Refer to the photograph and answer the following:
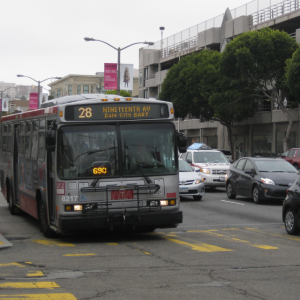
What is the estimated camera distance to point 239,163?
21.5 meters

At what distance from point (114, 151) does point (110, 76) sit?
26.1m

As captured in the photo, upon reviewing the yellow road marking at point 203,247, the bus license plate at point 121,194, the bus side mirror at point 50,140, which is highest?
the bus side mirror at point 50,140

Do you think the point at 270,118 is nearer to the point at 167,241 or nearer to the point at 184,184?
the point at 184,184

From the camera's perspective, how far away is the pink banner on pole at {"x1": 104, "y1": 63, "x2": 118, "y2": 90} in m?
35.8

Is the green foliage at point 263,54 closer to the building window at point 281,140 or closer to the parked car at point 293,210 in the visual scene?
the building window at point 281,140

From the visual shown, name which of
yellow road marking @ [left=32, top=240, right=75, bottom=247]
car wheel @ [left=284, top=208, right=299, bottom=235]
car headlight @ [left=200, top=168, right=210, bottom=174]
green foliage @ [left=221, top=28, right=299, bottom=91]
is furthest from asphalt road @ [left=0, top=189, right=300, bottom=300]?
green foliage @ [left=221, top=28, right=299, bottom=91]

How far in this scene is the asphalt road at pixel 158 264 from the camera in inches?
266

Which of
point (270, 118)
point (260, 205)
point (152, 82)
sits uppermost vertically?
point (152, 82)

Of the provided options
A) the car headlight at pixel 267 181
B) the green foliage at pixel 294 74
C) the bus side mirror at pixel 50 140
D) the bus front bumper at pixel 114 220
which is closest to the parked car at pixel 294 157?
the green foliage at pixel 294 74

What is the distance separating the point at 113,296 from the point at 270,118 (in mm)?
45116

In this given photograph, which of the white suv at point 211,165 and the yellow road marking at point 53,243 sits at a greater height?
the white suv at point 211,165

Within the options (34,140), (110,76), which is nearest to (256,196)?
(34,140)

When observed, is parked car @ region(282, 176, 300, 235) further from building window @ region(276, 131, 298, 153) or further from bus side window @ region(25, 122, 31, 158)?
building window @ region(276, 131, 298, 153)

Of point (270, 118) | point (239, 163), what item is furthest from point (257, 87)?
point (239, 163)
